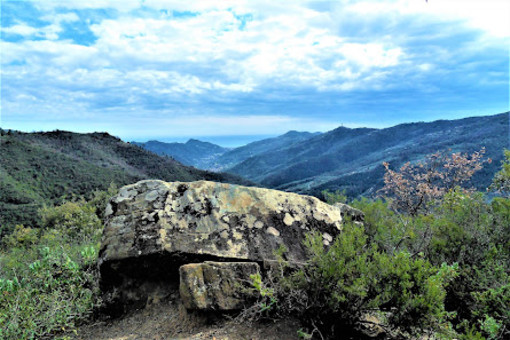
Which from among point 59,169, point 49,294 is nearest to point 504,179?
point 49,294

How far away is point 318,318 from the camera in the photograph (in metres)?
4.15

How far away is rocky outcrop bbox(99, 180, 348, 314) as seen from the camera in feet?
18.3

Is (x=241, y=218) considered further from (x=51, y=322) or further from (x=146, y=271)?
(x=51, y=322)

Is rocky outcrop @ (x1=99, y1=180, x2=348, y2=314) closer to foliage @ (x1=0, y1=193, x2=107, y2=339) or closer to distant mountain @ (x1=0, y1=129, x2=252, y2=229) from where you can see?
foliage @ (x1=0, y1=193, x2=107, y2=339)

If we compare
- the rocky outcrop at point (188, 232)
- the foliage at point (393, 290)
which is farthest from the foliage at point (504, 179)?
the rocky outcrop at point (188, 232)

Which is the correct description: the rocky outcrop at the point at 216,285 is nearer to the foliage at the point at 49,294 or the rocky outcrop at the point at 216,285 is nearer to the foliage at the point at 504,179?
the foliage at the point at 49,294

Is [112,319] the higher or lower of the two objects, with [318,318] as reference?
lower

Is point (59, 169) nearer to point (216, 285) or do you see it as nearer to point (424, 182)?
point (424, 182)

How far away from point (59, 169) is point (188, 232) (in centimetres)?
8180

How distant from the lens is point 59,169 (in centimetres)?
7444

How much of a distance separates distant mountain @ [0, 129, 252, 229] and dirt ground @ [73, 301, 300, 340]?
1327 inches

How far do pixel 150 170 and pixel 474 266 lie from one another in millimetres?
103294

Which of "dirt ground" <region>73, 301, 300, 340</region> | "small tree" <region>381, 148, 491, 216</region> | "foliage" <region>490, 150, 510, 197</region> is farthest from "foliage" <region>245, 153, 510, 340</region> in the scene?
"small tree" <region>381, 148, 491, 216</region>

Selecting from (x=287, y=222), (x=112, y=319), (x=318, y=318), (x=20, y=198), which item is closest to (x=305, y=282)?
(x=318, y=318)
